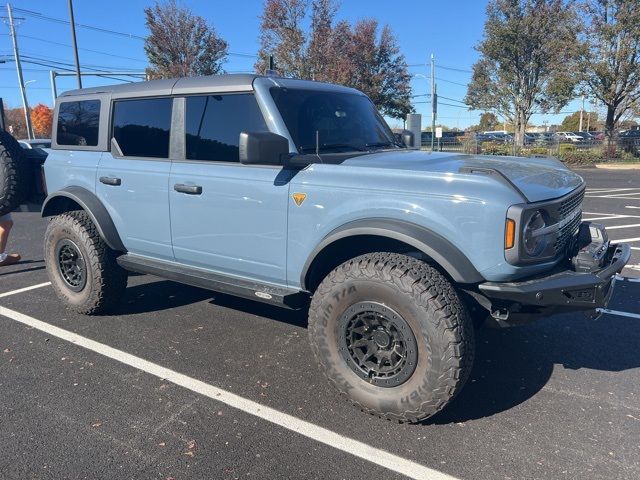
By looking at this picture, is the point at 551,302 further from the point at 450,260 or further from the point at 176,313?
the point at 176,313

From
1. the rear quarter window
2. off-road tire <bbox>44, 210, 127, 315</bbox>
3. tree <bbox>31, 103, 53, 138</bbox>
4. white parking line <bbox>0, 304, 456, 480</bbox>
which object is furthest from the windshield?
tree <bbox>31, 103, 53, 138</bbox>

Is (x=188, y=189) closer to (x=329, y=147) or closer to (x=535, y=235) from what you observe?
(x=329, y=147)

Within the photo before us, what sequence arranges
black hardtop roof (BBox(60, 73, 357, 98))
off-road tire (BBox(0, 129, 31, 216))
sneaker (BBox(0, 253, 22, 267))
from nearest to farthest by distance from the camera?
1. black hardtop roof (BBox(60, 73, 357, 98))
2. off-road tire (BBox(0, 129, 31, 216))
3. sneaker (BBox(0, 253, 22, 267))

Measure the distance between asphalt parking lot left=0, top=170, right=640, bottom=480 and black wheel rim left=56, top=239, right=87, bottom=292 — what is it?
341 mm

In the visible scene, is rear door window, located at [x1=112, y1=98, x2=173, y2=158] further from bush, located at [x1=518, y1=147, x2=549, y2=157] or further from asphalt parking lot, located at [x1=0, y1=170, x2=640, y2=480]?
bush, located at [x1=518, y1=147, x2=549, y2=157]

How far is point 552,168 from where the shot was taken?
369cm

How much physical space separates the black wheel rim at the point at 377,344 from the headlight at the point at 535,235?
809mm

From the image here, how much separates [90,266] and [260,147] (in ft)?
8.00

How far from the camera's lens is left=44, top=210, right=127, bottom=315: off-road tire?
186 inches

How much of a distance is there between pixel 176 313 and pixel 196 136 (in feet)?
6.06

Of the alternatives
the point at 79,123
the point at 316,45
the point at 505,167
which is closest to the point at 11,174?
the point at 79,123

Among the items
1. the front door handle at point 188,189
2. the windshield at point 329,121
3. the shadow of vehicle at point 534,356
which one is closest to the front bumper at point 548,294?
the shadow of vehicle at point 534,356

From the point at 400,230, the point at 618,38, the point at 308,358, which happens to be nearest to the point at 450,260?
the point at 400,230

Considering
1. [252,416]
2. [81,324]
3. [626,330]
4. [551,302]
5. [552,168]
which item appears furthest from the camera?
[81,324]
